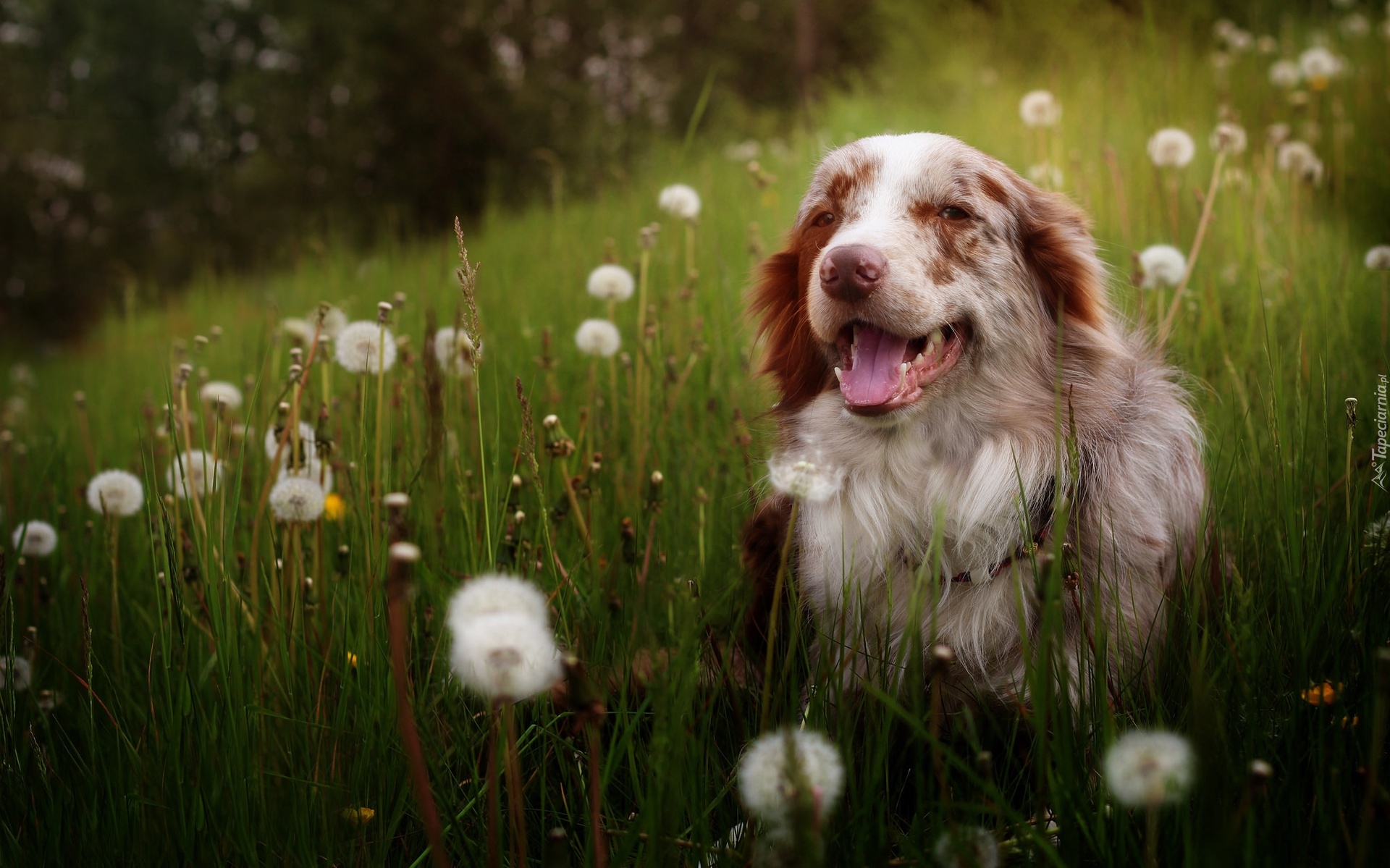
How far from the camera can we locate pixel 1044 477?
222 cm

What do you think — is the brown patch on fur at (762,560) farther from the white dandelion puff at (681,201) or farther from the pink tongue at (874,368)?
the white dandelion puff at (681,201)

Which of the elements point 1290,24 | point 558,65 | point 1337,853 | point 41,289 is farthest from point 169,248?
point 1337,853

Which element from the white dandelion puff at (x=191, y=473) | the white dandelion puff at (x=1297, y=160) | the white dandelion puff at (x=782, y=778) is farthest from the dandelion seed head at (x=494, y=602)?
the white dandelion puff at (x=1297, y=160)

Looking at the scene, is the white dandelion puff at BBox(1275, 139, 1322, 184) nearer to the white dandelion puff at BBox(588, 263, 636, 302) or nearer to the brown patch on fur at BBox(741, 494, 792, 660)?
the white dandelion puff at BBox(588, 263, 636, 302)

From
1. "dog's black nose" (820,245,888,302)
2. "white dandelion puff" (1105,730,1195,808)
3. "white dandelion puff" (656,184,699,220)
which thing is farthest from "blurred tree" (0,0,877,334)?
"white dandelion puff" (1105,730,1195,808)

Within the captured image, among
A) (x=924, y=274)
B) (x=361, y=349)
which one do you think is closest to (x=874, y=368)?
(x=924, y=274)

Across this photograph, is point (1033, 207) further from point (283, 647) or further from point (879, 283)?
point (283, 647)

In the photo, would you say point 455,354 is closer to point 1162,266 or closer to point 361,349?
point 361,349

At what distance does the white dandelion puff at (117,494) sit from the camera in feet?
7.73

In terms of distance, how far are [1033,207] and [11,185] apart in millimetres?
20656

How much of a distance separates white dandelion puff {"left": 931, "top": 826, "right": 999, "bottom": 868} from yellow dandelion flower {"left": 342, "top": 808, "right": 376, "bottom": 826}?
0.89 meters

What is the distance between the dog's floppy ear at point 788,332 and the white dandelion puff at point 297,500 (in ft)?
3.97

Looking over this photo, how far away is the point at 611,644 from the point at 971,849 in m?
0.90

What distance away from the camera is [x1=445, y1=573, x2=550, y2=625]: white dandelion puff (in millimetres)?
1035
